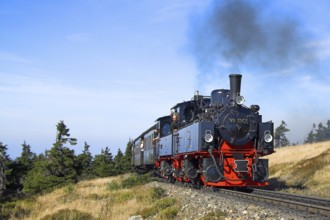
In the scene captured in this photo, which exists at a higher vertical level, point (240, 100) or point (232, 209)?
point (240, 100)

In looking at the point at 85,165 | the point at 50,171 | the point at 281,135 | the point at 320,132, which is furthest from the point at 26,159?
the point at 320,132

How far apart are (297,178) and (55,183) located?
19010 mm

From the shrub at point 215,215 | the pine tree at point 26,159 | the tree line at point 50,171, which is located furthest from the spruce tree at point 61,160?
the shrub at point 215,215

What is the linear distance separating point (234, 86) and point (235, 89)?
135 millimetres

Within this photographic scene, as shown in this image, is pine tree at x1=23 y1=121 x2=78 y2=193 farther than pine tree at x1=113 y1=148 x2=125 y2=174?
No

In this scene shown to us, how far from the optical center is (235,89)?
606 inches

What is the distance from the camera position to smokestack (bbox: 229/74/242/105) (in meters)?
15.2

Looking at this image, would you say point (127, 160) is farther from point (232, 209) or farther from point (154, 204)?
point (232, 209)

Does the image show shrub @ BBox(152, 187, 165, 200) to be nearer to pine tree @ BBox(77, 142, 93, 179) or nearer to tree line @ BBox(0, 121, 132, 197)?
tree line @ BBox(0, 121, 132, 197)

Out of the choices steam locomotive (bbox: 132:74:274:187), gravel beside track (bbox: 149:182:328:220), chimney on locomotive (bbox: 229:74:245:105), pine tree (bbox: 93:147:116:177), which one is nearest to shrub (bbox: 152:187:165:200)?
steam locomotive (bbox: 132:74:274:187)

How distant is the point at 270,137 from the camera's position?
1520 cm

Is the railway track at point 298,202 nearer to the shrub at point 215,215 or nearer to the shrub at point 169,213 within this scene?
the shrub at point 215,215

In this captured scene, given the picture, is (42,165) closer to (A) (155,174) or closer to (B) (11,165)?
(B) (11,165)

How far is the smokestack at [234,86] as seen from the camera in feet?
50.0
